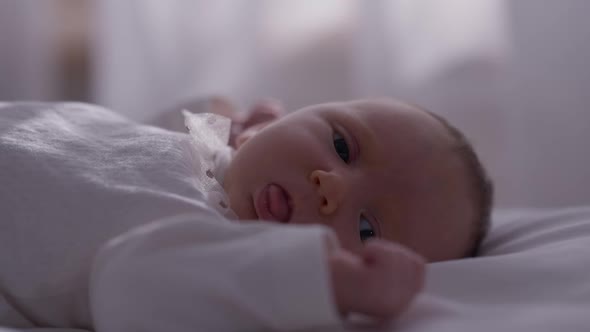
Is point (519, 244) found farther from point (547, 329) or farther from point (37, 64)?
point (37, 64)

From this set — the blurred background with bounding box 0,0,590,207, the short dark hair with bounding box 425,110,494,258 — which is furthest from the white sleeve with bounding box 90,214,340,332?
the blurred background with bounding box 0,0,590,207

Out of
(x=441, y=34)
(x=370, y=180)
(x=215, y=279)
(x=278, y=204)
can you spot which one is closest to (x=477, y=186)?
(x=370, y=180)

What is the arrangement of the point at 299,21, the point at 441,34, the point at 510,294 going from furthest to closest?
the point at 299,21
the point at 441,34
the point at 510,294

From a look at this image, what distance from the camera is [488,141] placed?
6.00 feet

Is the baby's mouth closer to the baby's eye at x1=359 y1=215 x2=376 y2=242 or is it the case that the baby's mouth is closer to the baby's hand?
the baby's eye at x1=359 y1=215 x2=376 y2=242

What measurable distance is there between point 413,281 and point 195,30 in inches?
57.1

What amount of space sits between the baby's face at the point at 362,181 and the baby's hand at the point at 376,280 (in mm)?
196

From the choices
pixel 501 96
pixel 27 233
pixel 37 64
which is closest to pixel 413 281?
pixel 27 233

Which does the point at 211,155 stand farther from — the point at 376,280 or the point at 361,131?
the point at 376,280

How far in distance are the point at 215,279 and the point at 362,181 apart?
297mm

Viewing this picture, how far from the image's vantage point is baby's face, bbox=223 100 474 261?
86cm

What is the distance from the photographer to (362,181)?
866 millimetres

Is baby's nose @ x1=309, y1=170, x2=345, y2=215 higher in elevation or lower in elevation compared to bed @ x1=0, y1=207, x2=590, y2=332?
higher

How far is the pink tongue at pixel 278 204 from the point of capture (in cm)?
86
